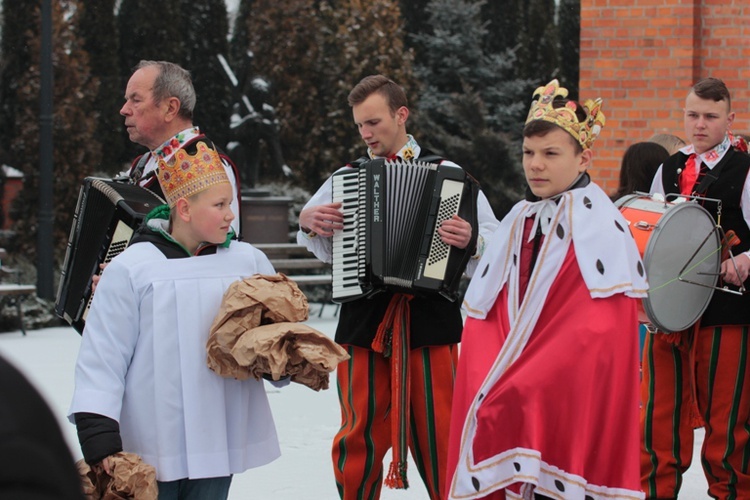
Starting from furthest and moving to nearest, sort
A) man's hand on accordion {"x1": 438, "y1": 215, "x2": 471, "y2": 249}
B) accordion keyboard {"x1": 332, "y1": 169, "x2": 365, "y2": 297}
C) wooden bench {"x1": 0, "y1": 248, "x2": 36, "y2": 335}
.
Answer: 1. wooden bench {"x1": 0, "y1": 248, "x2": 36, "y2": 335}
2. accordion keyboard {"x1": 332, "y1": 169, "x2": 365, "y2": 297}
3. man's hand on accordion {"x1": 438, "y1": 215, "x2": 471, "y2": 249}

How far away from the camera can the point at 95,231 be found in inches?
157

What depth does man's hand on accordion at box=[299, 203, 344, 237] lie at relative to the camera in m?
4.38

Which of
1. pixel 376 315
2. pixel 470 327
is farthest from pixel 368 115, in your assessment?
pixel 470 327

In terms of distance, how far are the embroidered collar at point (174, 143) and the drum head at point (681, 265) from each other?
5.98 feet

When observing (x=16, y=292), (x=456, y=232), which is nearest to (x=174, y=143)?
(x=456, y=232)

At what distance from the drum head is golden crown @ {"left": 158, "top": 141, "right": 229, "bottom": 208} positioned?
76.1 inches

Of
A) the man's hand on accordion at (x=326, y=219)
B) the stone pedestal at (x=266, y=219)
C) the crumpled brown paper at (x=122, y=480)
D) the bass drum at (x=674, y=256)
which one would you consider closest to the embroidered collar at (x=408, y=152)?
the man's hand on accordion at (x=326, y=219)

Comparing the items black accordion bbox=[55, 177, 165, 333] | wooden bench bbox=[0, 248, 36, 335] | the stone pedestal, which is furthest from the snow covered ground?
the stone pedestal

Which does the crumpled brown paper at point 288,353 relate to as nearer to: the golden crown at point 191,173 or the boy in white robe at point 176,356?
the boy in white robe at point 176,356

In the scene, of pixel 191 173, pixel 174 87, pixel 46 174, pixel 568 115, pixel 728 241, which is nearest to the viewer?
pixel 191 173

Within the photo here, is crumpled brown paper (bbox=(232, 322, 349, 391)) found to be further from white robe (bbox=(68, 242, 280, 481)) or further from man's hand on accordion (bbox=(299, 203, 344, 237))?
man's hand on accordion (bbox=(299, 203, 344, 237))

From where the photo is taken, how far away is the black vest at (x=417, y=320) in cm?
443

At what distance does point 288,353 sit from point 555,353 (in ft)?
2.79

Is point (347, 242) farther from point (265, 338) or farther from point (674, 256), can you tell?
point (674, 256)
